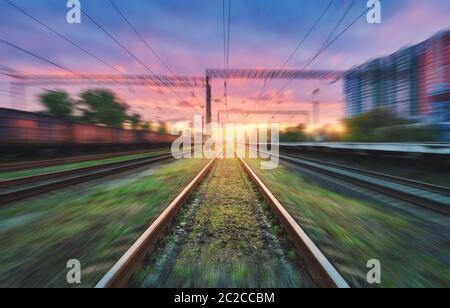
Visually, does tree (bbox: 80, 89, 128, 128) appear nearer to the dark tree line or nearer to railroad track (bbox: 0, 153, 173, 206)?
the dark tree line

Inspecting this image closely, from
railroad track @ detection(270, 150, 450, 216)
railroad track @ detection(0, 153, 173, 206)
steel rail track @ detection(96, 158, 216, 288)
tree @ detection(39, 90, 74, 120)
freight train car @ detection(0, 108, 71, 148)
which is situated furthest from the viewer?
tree @ detection(39, 90, 74, 120)

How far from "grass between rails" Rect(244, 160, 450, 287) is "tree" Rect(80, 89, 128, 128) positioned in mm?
65874

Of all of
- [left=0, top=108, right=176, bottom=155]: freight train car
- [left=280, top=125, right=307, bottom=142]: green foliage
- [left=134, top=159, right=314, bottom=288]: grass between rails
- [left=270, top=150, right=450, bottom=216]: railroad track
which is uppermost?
[left=280, top=125, right=307, bottom=142]: green foliage

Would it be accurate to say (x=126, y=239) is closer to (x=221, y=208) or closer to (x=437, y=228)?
(x=221, y=208)

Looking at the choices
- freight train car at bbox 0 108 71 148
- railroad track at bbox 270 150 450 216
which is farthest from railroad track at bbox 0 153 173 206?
railroad track at bbox 270 150 450 216

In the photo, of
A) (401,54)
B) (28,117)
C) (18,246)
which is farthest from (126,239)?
(401,54)

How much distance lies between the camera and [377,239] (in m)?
3.98

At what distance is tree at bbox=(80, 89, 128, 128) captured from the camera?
6222 cm

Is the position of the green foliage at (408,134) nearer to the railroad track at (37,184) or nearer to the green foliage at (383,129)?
the green foliage at (383,129)

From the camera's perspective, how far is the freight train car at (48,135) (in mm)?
15383

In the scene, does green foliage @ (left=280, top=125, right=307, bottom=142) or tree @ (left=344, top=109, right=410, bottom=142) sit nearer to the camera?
tree @ (left=344, top=109, right=410, bottom=142)

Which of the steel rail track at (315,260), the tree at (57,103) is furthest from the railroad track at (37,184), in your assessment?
the tree at (57,103)

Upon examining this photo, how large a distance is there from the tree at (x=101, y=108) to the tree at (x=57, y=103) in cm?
289
